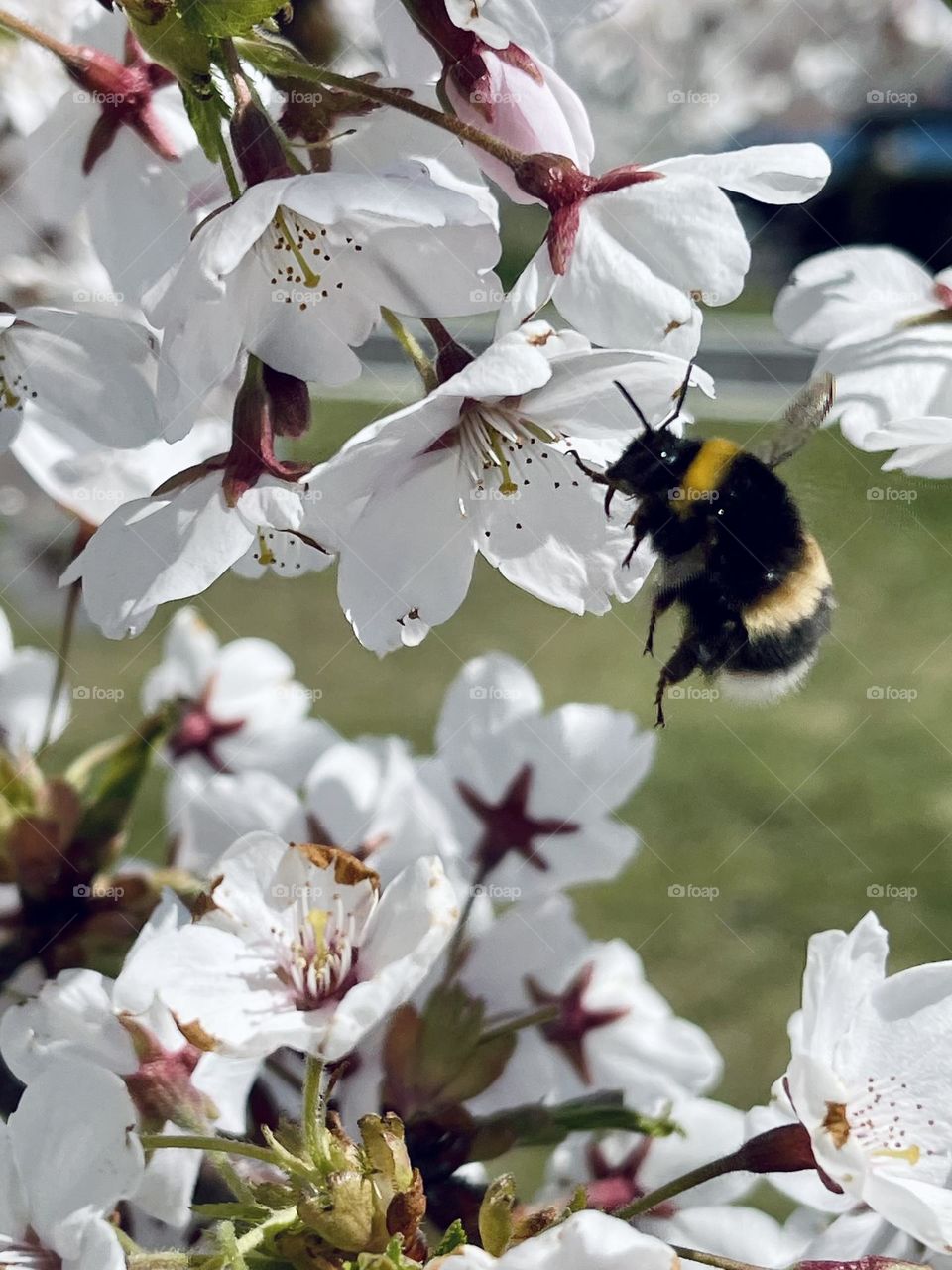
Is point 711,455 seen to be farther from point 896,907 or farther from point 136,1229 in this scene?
point 896,907

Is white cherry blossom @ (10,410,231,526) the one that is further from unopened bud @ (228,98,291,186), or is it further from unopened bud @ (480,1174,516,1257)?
unopened bud @ (480,1174,516,1257)

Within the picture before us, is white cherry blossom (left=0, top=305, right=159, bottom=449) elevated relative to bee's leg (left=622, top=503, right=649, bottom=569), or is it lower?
elevated

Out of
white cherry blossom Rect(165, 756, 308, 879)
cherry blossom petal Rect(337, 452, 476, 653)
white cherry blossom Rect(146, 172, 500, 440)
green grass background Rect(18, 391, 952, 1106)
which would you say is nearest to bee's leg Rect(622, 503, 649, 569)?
cherry blossom petal Rect(337, 452, 476, 653)

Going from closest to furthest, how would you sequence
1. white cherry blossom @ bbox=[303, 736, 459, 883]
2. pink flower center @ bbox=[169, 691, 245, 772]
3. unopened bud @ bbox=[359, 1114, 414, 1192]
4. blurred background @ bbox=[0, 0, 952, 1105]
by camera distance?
unopened bud @ bbox=[359, 1114, 414, 1192] → white cherry blossom @ bbox=[303, 736, 459, 883] → pink flower center @ bbox=[169, 691, 245, 772] → blurred background @ bbox=[0, 0, 952, 1105]

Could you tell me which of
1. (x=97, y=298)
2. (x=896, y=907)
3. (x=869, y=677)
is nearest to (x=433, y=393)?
(x=97, y=298)

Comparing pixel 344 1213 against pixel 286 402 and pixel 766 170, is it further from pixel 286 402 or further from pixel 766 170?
pixel 766 170
